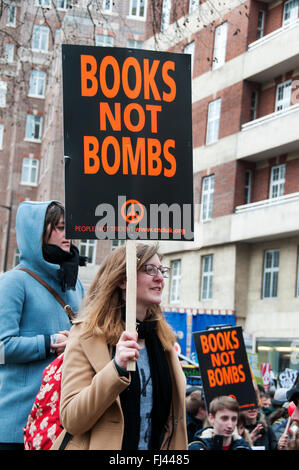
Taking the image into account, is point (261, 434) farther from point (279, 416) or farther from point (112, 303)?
point (112, 303)

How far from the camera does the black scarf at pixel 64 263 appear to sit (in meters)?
4.61

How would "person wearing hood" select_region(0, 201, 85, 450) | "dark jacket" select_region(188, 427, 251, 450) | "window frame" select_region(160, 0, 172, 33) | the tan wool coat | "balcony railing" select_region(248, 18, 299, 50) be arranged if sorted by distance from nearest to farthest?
the tan wool coat
"person wearing hood" select_region(0, 201, 85, 450)
"dark jacket" select_region(188, 427, 251, 450)
"window frame" select_region(160, 0, 172, 33)
"balcony railing" select_region(248, 18, 299, 50)

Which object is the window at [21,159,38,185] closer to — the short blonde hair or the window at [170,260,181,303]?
the window at [170,260,181,303]

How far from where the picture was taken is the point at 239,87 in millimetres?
27797

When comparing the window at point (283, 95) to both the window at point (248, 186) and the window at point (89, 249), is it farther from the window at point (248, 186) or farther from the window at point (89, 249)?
the window at point (89, 249)

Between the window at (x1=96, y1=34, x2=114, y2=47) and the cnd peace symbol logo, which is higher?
the window at (x1=96, y1=34, x2=114, y2=47)

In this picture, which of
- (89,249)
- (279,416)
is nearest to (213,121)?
(89,249)

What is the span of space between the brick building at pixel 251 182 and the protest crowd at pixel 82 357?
781 inches

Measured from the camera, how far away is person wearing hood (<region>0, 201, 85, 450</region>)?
4.33 meters

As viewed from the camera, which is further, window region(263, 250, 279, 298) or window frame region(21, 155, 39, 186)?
window frame region(21, 155, 39, 186)

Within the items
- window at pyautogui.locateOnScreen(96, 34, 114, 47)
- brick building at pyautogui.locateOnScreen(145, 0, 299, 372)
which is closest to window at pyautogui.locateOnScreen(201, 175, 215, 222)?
brick building at pyautogui.locateOnScreen(145, 0, 299, 372)

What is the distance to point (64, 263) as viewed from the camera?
464cm

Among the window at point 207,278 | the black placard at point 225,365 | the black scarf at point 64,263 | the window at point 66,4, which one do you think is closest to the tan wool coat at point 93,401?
the black scarf at point 64,263

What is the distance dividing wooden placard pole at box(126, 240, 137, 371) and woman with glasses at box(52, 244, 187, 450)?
36mm
